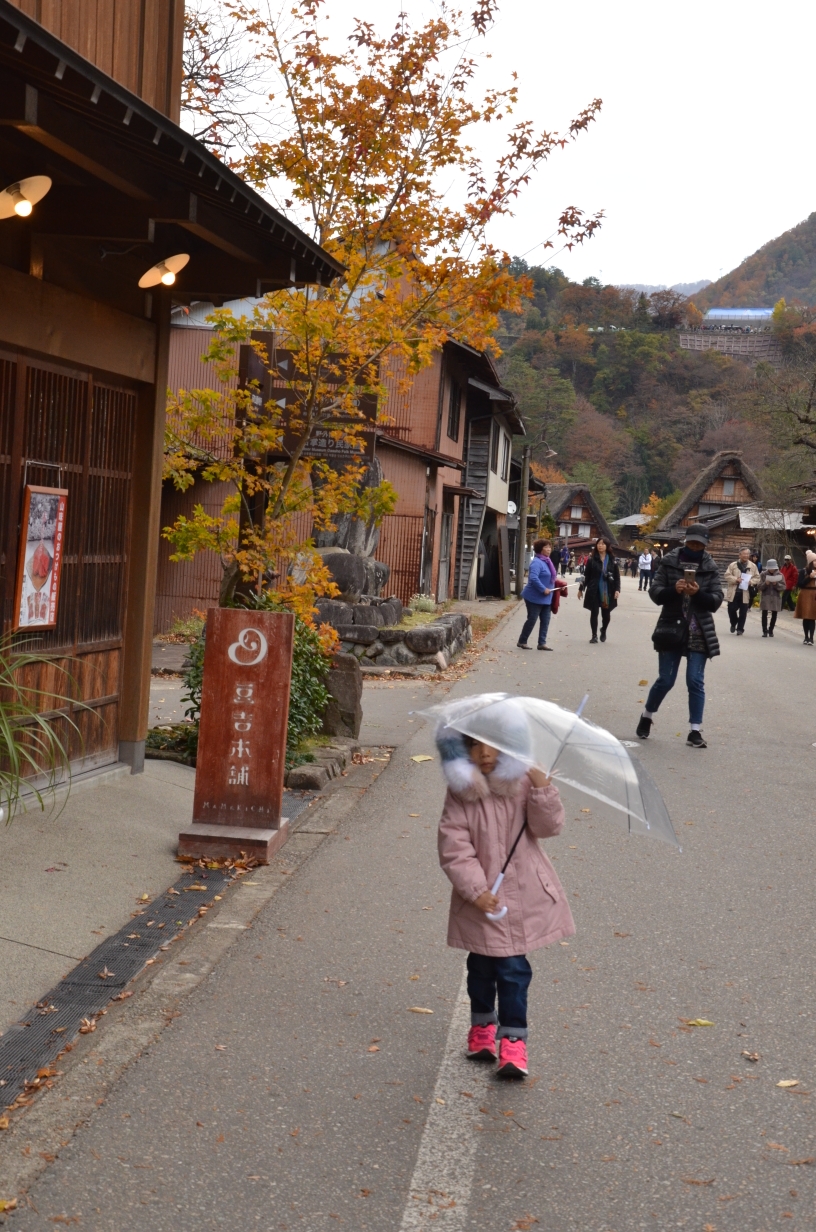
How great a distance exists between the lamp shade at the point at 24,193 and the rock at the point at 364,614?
1117 cm

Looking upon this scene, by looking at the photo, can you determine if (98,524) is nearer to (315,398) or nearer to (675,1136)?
(315,398)

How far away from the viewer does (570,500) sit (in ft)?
330

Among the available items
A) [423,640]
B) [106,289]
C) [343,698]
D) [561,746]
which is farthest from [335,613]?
[561,746]

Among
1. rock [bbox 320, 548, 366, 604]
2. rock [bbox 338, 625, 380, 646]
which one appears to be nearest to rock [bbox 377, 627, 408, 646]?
rock [bbox 338, 625, 380, 646]

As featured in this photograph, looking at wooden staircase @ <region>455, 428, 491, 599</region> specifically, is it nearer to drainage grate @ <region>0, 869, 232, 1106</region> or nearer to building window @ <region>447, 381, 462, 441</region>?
building window @ <region>447, 381, 462, 441</region>

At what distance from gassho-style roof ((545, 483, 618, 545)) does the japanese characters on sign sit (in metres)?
85.2

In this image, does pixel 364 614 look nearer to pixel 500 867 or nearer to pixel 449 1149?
pixel 500 867

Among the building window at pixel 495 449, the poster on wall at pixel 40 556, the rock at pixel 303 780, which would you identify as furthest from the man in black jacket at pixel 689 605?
the building window at pixel 495 449

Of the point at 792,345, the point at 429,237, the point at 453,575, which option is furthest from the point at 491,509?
the point at 792,345

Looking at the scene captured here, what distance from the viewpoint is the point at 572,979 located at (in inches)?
198

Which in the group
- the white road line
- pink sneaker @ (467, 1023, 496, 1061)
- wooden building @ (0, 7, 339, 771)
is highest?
wooden building @ (0, 7, 339, 771)

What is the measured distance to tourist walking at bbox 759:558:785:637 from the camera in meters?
26.4

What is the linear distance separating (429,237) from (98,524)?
442 cm

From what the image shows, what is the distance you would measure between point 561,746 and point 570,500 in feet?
322
